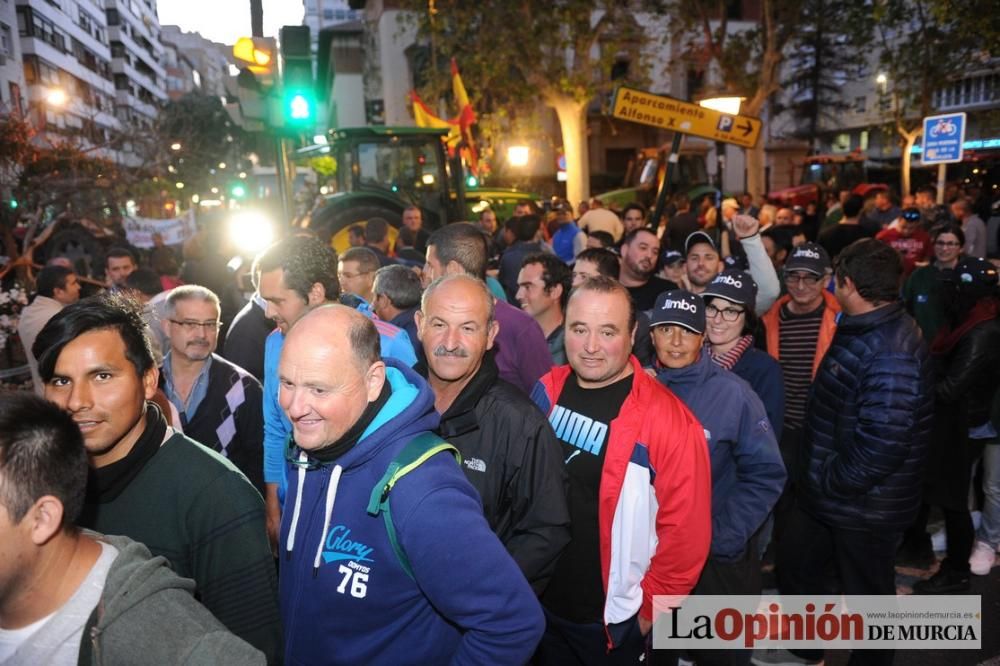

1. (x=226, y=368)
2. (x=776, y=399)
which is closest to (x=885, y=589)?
(x=776, y=399)

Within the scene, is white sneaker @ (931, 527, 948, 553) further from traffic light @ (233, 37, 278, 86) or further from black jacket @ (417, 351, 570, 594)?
Result: traffic light @ (233, 37, 278, 86)

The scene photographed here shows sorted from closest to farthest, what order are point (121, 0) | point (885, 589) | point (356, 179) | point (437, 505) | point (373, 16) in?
point (437, 505)
point (885, 589)
point (356, 179)
point (121, 0)
point (373, 16)

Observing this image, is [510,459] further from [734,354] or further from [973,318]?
[973,318]

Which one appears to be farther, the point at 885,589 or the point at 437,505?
the point at 885,589

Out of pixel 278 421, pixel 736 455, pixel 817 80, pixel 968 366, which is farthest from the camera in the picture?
pixel 817 80

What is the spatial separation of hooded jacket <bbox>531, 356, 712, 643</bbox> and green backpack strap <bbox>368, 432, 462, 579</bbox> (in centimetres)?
101

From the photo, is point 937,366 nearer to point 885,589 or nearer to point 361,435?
point 885,589

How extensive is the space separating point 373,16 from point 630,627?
3575cm

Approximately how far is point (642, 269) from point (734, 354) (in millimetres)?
1838

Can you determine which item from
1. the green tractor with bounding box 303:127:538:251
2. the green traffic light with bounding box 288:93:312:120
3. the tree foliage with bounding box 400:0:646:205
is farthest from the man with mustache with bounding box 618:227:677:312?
the tree foliage with bounding box 400:0:646:205

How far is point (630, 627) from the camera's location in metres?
2.59

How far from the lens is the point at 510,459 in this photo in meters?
2.38

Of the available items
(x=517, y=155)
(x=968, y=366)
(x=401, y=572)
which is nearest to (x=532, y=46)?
(x=517, y=155)

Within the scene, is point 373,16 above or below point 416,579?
above
